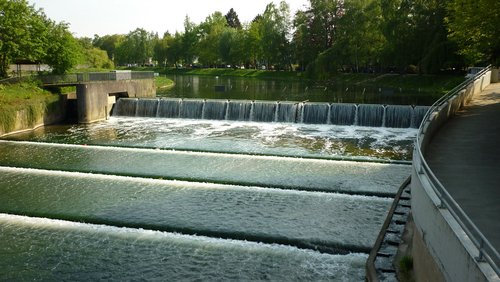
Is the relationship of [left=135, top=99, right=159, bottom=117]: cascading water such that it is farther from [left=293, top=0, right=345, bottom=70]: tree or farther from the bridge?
[left=293, top=0, right=345, bottom=70]: tree

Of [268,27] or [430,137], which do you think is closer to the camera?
[430,137]

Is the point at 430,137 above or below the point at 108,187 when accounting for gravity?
above

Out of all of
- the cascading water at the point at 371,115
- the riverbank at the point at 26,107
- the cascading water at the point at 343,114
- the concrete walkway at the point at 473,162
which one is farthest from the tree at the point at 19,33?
the concrete walkway at the point at 473,162

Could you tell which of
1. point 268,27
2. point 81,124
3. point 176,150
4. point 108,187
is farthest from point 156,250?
point 268,27

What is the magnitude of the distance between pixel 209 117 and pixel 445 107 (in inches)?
814

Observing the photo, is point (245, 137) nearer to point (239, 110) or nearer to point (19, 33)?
point (239, 110)

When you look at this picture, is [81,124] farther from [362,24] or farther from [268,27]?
[268,27]

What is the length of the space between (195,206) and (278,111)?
64.3ft

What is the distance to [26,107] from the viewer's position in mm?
30906

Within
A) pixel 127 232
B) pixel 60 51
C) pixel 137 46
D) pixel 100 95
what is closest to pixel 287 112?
pixel 100 95

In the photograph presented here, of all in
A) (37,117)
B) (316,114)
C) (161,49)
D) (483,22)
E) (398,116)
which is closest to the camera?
(483,22)

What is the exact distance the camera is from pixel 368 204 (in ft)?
51.8

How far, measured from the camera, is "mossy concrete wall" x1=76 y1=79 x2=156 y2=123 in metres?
33.8

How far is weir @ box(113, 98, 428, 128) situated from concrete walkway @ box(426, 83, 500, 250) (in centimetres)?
947
